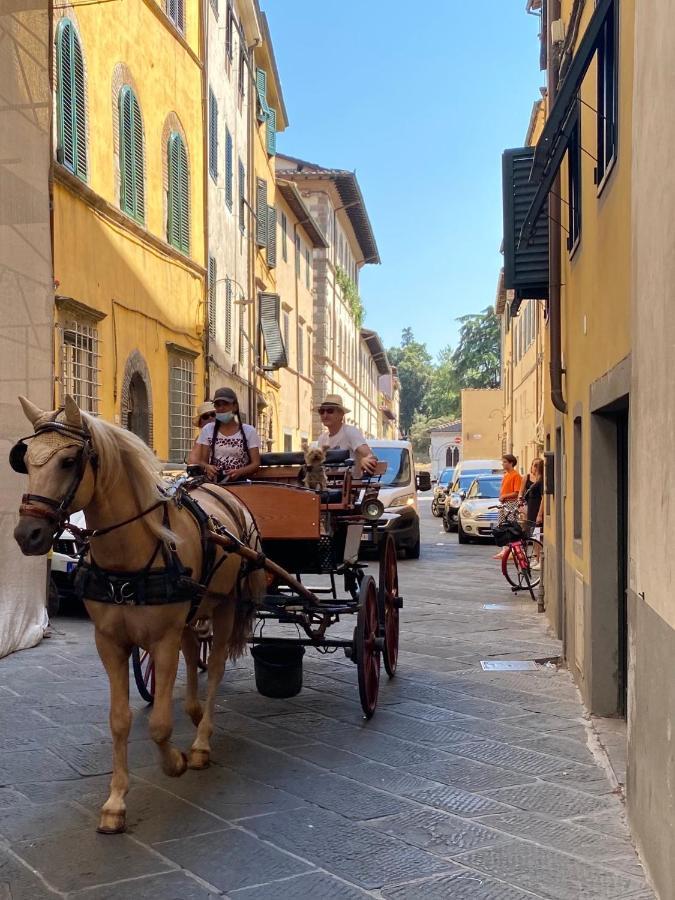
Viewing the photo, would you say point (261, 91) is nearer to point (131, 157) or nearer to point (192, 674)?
point (131, 157)

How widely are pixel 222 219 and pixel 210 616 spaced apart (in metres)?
15.8

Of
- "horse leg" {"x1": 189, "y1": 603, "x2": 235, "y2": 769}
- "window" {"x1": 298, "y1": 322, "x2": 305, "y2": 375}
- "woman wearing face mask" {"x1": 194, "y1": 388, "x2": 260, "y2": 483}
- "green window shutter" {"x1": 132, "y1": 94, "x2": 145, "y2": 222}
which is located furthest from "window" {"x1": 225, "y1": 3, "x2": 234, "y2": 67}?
"horse leg" {"x1": 189, "y1": 603, "x2": 235, "y2": 769}

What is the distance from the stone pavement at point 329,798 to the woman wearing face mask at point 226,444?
5.18ft

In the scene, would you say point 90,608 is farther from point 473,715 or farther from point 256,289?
point 256,289

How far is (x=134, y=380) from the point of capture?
48.6ft

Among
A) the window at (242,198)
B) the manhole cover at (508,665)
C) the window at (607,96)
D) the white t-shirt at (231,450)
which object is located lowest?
the manhole cover at (508,665)

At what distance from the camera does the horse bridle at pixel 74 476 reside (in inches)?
157

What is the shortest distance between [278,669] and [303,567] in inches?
28.3

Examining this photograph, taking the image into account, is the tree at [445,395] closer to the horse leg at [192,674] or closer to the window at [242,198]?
the window at [242,198]

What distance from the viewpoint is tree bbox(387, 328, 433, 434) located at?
400 feet

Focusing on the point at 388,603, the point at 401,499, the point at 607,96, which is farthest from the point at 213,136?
the point at 607,96

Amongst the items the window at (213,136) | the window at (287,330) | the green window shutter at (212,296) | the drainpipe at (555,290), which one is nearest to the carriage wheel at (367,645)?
the drainpipe at (555,290)

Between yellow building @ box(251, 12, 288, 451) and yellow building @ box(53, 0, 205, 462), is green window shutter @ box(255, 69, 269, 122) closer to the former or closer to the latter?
yellow building @ box(251, 12, 288, 451)

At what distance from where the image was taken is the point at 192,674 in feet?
18.7
